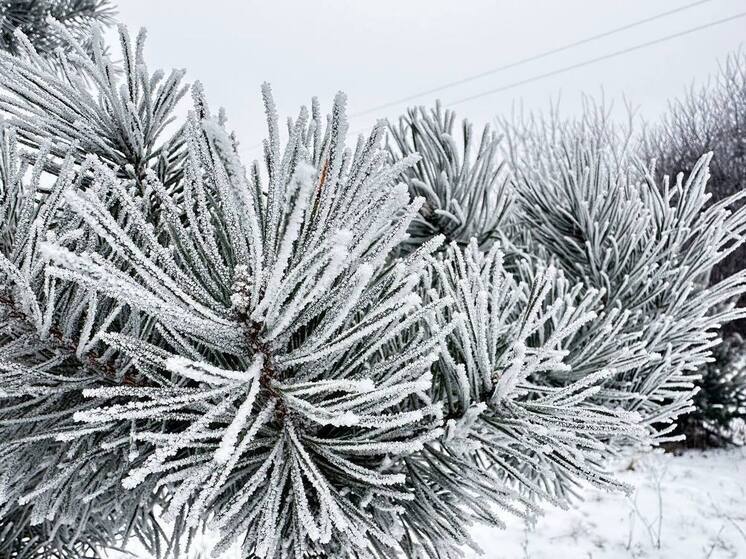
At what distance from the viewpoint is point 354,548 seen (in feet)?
2.14

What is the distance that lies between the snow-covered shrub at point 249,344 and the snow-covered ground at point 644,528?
2729 millimetres

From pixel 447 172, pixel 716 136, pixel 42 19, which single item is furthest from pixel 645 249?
pixel 716 136

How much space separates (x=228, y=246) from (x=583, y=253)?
0.88 m

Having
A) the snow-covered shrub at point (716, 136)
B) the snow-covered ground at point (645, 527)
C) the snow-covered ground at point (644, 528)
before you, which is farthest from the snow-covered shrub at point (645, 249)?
the snow-covered shrub at point (716, 136)

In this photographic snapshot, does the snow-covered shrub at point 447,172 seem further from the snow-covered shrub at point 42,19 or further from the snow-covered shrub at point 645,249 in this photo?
the snow-covered shrub at point 42,19

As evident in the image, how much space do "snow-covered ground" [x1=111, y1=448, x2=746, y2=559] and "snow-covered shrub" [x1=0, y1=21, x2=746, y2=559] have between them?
273cm

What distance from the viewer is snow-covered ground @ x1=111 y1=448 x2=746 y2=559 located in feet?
11.7

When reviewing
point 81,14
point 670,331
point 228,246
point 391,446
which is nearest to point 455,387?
point 391,446

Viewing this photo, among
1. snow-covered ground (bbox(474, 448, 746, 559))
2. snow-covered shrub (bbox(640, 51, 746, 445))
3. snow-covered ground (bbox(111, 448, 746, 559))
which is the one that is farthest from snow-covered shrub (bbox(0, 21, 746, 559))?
snow-covered shrub (bbox(640, 51, 746, 445))

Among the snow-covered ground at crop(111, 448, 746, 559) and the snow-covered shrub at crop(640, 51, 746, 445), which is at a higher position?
the snow-covered shrub at crop(640, 51, 746, 445)

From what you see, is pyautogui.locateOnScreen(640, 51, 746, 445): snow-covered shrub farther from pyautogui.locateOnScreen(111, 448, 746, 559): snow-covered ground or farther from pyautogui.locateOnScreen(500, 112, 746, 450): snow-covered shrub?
pyautogui.locateOnScreen(500, 112, 746, 450): snow-covered shrub

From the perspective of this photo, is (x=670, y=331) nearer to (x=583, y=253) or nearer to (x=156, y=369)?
(x=583, y=253)

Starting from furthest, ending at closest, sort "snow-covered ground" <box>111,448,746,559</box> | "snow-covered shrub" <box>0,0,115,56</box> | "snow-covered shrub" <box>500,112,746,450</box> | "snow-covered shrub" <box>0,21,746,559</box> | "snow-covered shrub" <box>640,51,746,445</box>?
"snow-covered shrub" <box>640,51,746,445</box>, "snow-covered ground" <box>111,448,746,559</box>, "snow-covered shrub" <box>0,0,115,56</box>, "snow-covered shrub" <box>500,112,746,450</box>, "snow-covered shrub" <box>0,21,746,559</box>

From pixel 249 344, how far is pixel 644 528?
4391mm
